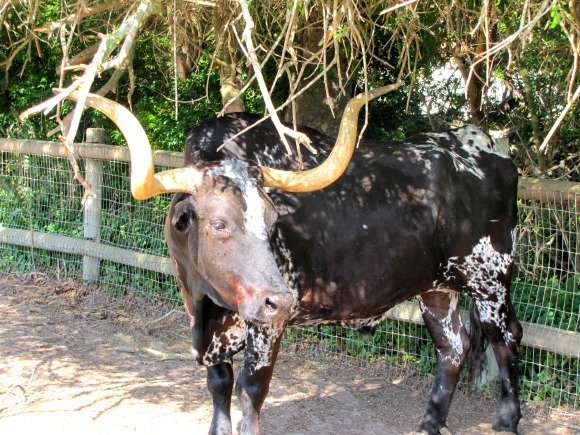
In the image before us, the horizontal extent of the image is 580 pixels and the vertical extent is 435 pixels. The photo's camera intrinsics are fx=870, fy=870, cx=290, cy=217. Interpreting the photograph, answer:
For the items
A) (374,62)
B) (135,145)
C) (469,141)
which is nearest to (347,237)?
(469,141)

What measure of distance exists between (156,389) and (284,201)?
2.02m

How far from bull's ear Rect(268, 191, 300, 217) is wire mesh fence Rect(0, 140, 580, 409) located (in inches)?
78.4

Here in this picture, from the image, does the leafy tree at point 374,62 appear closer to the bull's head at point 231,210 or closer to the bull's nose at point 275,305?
the bull's head at point 231,210

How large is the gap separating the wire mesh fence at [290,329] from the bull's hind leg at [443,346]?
1.72ft

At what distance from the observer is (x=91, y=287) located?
888cm

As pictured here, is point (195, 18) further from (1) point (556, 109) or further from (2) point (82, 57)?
(1) point (556, 109)

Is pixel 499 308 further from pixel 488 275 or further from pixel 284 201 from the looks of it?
pixel 284 201

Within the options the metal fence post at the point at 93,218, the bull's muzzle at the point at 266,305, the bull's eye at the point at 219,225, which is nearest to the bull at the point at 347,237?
the bull's eye at the point at 219,225

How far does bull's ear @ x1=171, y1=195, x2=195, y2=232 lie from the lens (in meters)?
4.76

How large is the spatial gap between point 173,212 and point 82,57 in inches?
92.6

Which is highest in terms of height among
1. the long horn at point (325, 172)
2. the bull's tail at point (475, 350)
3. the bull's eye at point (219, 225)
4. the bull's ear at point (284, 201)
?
the long horn at point (325, 172)

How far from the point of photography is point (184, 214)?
4809mm

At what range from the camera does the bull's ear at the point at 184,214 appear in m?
4.76

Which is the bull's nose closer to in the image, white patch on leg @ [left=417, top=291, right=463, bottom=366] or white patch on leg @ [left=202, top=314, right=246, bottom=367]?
white patch on leg @ [left=202, top=314, right=246, bottom=367]
